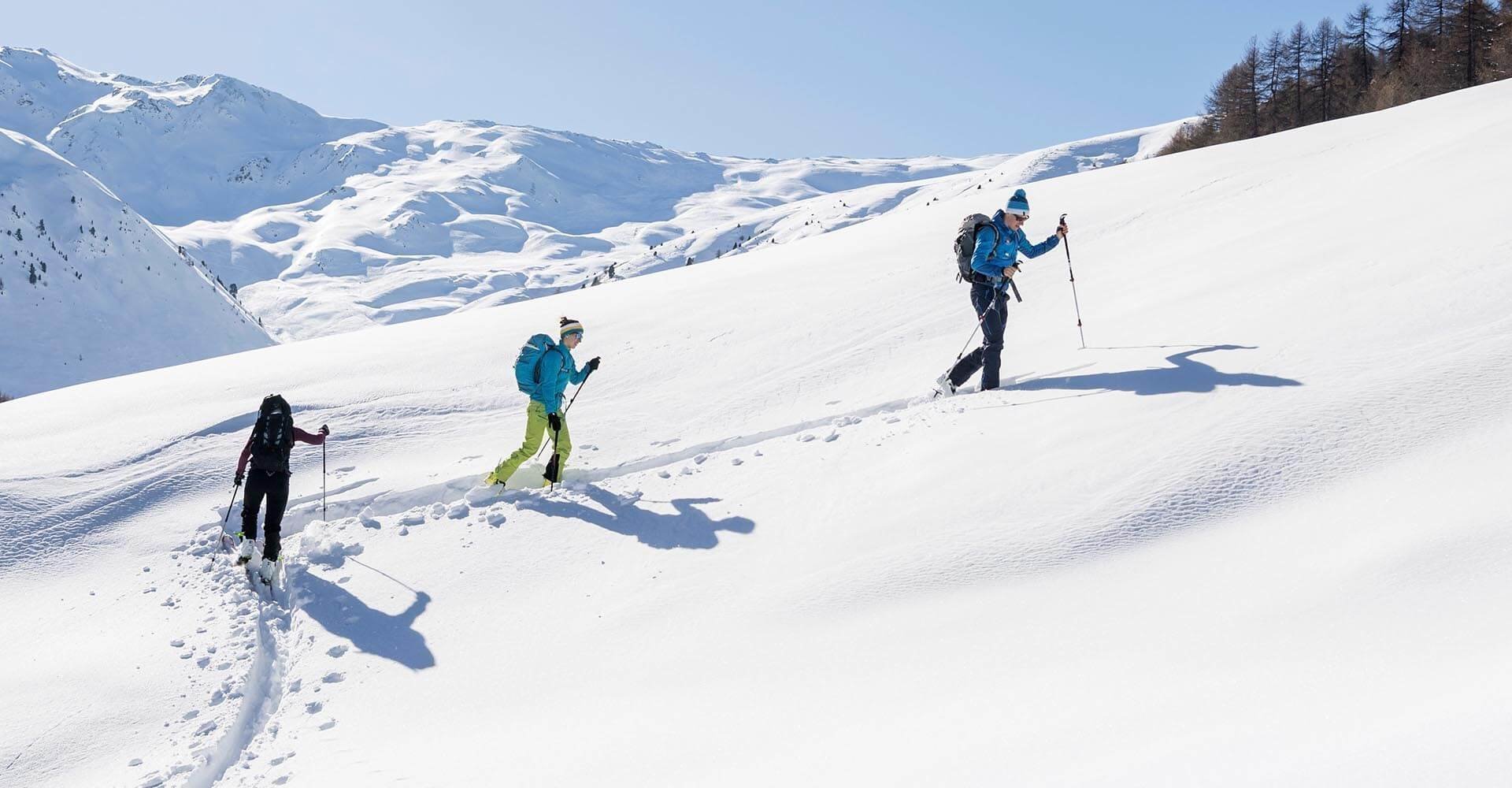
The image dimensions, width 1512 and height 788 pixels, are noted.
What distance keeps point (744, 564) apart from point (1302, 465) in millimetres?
4083

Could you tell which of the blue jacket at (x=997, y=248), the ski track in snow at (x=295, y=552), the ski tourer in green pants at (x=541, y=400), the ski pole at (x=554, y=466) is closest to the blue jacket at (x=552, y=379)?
the ski tourer in green pants at (x=541, y=400)

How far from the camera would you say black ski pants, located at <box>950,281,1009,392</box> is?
990 cm

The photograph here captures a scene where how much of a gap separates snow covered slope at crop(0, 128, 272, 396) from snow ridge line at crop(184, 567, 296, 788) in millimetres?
153945

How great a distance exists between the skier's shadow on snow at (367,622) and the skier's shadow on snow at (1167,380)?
6261mm

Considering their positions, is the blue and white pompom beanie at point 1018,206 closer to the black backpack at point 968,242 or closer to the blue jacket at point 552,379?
the black backpack at point 968,242

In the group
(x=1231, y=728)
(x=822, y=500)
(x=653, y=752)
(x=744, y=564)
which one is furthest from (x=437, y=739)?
(x=1231, y=728)

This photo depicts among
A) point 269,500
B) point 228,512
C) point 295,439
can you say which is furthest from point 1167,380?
point 228,512

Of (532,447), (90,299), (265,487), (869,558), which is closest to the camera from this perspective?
(869,558)

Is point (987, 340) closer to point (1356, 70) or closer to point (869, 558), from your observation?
point (869, 558)

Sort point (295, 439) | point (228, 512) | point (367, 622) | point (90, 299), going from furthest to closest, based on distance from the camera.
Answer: point (90, 299), point (228, 512), point (295, 439), point (367, 622)

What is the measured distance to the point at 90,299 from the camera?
166750mm

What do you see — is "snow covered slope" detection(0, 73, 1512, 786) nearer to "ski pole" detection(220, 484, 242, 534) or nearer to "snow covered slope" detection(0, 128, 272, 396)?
"ski pole" detection(220, 484, 242, 534)

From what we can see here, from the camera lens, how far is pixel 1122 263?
14172 millimetres

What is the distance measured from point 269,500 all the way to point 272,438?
556 mm
